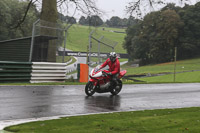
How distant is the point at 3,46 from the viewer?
63.6 ft

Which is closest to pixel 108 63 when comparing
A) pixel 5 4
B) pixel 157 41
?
pixel 5 4

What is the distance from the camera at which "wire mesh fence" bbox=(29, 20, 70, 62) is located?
18.4 metres

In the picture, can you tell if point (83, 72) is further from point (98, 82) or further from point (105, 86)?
point (98, 82)

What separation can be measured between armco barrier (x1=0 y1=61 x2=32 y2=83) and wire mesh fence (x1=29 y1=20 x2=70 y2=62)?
0.72 meters

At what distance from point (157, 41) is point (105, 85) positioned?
238 ft

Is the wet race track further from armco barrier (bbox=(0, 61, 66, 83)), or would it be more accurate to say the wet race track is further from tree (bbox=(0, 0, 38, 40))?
tree (bbox=(0, 0, 38, 40))

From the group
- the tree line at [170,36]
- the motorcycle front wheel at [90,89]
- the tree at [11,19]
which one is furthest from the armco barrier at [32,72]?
the tree line at [170,36]

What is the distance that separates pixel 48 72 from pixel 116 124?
1211 cm

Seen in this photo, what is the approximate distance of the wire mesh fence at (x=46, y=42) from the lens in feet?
60.5

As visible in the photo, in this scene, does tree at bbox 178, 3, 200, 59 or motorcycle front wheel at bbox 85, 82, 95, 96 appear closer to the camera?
motorcycle front wheel at bbox 85, 82, 95, 96

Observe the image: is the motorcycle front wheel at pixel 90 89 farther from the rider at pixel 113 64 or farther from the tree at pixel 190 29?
the tree at pixel 190 29

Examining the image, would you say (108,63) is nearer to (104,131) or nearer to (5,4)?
(104,131)

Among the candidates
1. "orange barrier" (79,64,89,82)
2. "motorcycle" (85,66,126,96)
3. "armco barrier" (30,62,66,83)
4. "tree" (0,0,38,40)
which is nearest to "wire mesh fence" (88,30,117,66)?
"orange barrier" (79,64,89,82)

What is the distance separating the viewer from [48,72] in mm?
18672
